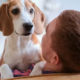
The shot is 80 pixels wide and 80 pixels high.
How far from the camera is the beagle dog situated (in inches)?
30.9

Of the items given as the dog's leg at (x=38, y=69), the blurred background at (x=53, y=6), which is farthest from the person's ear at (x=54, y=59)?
the blurred background at (x=53, y=6)

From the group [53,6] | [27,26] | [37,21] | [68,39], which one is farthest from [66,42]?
[53,6]

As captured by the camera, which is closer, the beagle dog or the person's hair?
the person's hair

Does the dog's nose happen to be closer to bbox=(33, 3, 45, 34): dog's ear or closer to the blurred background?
bbox=(33, 3, 45, 34): dog's ear

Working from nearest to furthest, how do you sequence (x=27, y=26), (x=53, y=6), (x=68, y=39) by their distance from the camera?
(x=68, y=39) → (x=27, y=26) → (x=53, y=6)

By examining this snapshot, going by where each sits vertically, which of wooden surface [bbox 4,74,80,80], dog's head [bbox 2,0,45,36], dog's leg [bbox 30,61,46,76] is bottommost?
dog's leg [bbox 30,61,46,76]

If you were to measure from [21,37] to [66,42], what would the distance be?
0.37 m

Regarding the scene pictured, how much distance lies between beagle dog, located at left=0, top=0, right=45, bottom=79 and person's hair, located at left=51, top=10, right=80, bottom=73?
0.65 ft

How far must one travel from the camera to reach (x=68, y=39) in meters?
0.62

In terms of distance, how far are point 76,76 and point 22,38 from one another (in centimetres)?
43

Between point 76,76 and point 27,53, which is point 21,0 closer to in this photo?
point 27,53

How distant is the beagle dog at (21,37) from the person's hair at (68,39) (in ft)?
0.65

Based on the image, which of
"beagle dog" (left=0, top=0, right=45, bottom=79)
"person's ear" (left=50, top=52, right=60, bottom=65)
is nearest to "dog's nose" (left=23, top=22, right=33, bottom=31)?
"beagle dog" (left=0, top=0, right=45, bottom=79)

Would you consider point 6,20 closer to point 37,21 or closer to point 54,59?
point 37,21
